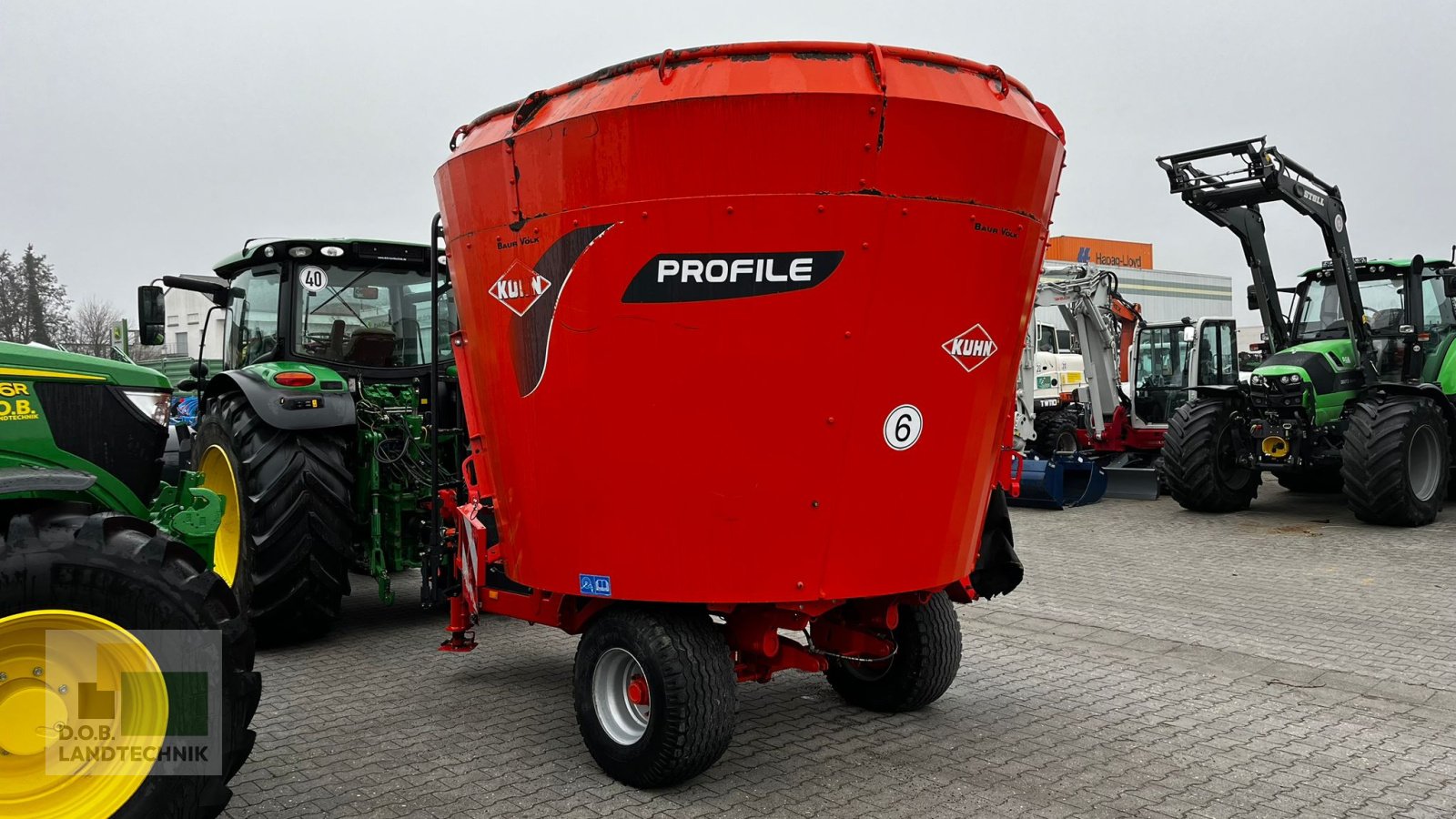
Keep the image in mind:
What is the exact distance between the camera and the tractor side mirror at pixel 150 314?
6.35 meters

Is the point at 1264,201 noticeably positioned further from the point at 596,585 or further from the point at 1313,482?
the point at 596,585

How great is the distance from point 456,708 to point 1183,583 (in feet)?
18.4

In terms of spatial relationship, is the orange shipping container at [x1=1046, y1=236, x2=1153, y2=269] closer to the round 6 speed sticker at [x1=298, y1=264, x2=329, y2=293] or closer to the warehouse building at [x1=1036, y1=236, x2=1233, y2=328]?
the warehouse building at [x1=1036, y1=236, x2=1233, y2=328]

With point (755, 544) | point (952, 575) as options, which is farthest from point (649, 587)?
point (952, 575)

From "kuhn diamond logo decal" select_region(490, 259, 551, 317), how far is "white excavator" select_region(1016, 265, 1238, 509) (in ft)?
34.6

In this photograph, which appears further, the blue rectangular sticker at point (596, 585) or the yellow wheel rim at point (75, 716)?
the blue rectangular sticker at point (596, 585)

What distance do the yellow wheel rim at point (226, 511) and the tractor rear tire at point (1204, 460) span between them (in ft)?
31.2

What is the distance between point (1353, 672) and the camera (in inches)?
213

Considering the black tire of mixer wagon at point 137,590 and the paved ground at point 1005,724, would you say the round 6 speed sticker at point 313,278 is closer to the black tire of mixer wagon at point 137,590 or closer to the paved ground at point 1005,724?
the paved ground at point 1005,724

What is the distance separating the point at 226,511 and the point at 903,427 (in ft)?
15.0

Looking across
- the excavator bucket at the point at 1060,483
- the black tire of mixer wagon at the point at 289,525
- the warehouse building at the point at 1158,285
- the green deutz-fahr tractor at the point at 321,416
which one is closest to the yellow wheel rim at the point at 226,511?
the green deutz-fahr tractor at the point at 321,416

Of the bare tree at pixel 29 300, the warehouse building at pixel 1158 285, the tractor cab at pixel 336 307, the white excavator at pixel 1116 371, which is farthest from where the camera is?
the warehouse building at pixel 1158 285

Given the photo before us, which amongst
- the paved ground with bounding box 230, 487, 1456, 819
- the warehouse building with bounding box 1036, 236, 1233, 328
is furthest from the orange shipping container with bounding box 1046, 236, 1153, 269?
the paved ground with bounding box 230, 487, 1456, 819

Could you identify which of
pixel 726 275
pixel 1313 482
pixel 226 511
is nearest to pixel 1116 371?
pixel 1313 482
